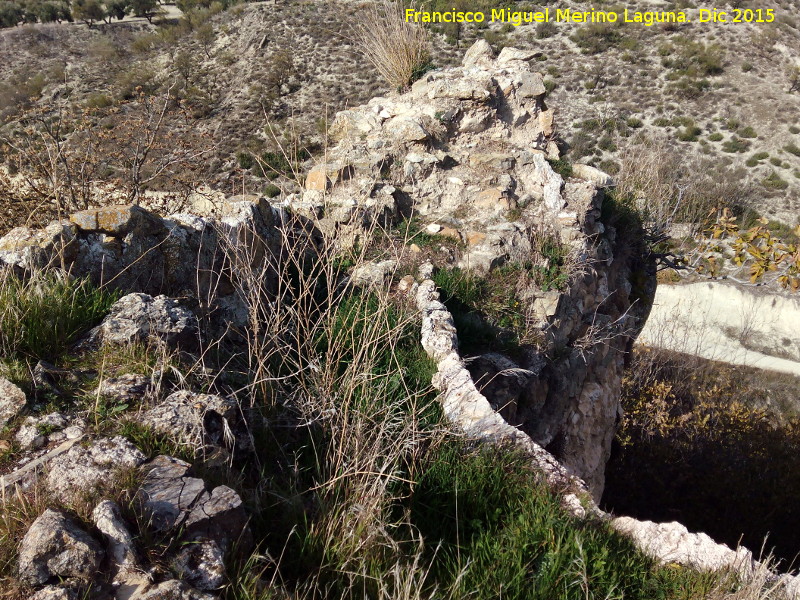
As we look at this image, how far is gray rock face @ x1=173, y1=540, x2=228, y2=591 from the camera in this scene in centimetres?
169

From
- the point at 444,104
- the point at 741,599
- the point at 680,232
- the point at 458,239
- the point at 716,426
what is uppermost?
the point at 444,104

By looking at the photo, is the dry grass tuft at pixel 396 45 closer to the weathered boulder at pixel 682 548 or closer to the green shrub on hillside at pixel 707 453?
the weathered boulder at pixel 682 548

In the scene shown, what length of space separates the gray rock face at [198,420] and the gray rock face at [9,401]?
445mm

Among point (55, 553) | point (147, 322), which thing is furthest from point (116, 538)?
point (147, 322)

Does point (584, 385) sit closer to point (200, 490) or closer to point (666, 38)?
point (200, 490)

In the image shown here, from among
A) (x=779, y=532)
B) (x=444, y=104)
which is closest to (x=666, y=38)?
(x=779, y=532)

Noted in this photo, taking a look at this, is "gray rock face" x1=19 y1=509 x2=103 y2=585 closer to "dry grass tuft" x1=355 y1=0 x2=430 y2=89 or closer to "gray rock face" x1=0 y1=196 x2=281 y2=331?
"gray rock face" x1=0 y1=196 x2=281 y2=331

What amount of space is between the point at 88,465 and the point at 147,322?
2.91ft

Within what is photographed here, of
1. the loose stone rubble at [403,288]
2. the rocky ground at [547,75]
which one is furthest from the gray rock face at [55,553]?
the rocky ground at [547,75]

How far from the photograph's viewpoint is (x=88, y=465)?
1.90 meters

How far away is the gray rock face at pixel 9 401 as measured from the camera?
83.3 inches

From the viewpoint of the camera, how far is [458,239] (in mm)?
5125

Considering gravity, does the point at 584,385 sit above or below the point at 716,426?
above

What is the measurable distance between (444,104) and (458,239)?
1712 millimetres
